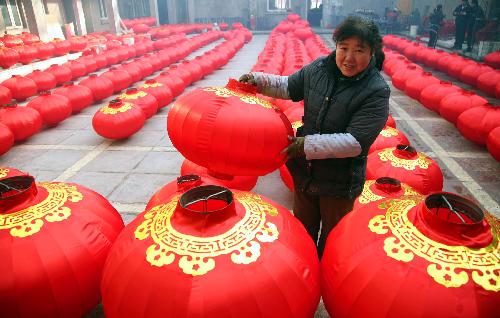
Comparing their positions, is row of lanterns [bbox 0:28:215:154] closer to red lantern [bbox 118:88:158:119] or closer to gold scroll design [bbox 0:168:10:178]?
red lantern [bbox 118:88:158:119]

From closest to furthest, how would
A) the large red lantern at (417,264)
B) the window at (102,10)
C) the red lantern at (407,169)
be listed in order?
the large red lantern at (417,264), the red lantern at (407,169), the window at (102,10)

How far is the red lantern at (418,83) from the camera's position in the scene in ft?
34.7

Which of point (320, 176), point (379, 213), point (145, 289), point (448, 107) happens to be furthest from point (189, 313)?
point (448, 107)

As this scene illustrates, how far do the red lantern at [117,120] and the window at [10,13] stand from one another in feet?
52.3

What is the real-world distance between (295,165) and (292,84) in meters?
0.73

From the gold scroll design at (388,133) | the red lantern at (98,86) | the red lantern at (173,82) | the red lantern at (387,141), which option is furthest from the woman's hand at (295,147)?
the red lantern at (98,86)

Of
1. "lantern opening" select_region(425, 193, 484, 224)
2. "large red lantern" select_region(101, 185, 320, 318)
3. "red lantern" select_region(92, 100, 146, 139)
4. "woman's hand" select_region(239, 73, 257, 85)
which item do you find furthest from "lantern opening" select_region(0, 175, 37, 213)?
"red lantern" select_region(92, 100, 146, 139)

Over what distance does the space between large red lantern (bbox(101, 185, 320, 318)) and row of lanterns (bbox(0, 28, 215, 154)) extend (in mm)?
6984

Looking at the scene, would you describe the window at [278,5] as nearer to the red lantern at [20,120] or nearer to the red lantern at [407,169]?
the red lantern at [20,120]

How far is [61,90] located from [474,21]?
2089 cm

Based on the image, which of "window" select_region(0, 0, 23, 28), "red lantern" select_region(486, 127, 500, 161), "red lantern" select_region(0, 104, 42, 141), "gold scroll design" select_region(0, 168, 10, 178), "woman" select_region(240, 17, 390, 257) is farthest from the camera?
"window" select_region(0, 0, 23, 28)

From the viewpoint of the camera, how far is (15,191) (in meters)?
2.81

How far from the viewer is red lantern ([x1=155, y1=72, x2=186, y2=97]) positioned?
11.2m

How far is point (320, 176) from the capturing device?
2914 millimetres
